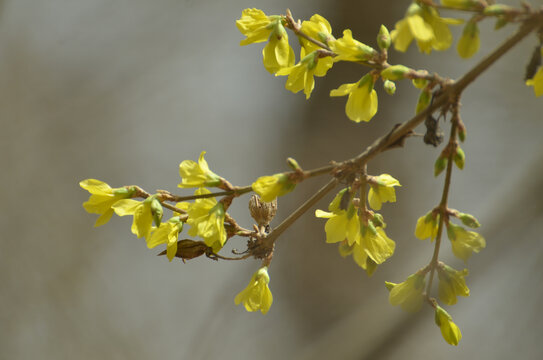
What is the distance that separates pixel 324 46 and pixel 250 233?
13 cm

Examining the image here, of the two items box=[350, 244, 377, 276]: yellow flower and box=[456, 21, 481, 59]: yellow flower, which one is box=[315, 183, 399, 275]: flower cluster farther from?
box=[456, 21, 481, 59]: yellow flower

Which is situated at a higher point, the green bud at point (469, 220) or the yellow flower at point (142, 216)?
the yellow flower at point (142, 216)

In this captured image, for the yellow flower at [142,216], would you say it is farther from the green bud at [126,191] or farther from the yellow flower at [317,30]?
the yellow flower at [317,30]

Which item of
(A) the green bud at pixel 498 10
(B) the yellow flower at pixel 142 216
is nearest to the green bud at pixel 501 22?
(A) the green bud at pixel 498 10

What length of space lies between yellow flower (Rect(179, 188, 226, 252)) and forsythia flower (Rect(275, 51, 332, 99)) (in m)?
0.10

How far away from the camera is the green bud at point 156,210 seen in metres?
0.31

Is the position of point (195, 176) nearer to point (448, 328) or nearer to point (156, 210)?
point (156, 210)

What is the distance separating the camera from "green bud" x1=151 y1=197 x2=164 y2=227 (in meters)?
0.31

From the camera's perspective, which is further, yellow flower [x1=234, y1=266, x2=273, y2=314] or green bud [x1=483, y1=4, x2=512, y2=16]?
yellow flower [x1=234, y1=266, x2=273, y2=314]

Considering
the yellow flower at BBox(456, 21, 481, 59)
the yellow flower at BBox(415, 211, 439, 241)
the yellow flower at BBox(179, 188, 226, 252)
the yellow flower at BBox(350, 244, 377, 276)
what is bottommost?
the yellow flower at BBox(350, 244, 377, 276)

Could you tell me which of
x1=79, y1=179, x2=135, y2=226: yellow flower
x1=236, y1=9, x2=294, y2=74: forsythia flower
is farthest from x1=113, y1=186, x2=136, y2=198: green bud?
x1=236, y1=9, x2=294, y2=74: forsythia flower

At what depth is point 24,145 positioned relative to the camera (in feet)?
5.40

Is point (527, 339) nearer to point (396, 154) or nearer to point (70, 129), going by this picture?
point (396, 154)

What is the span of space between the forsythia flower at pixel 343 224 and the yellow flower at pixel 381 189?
0.07 ft
